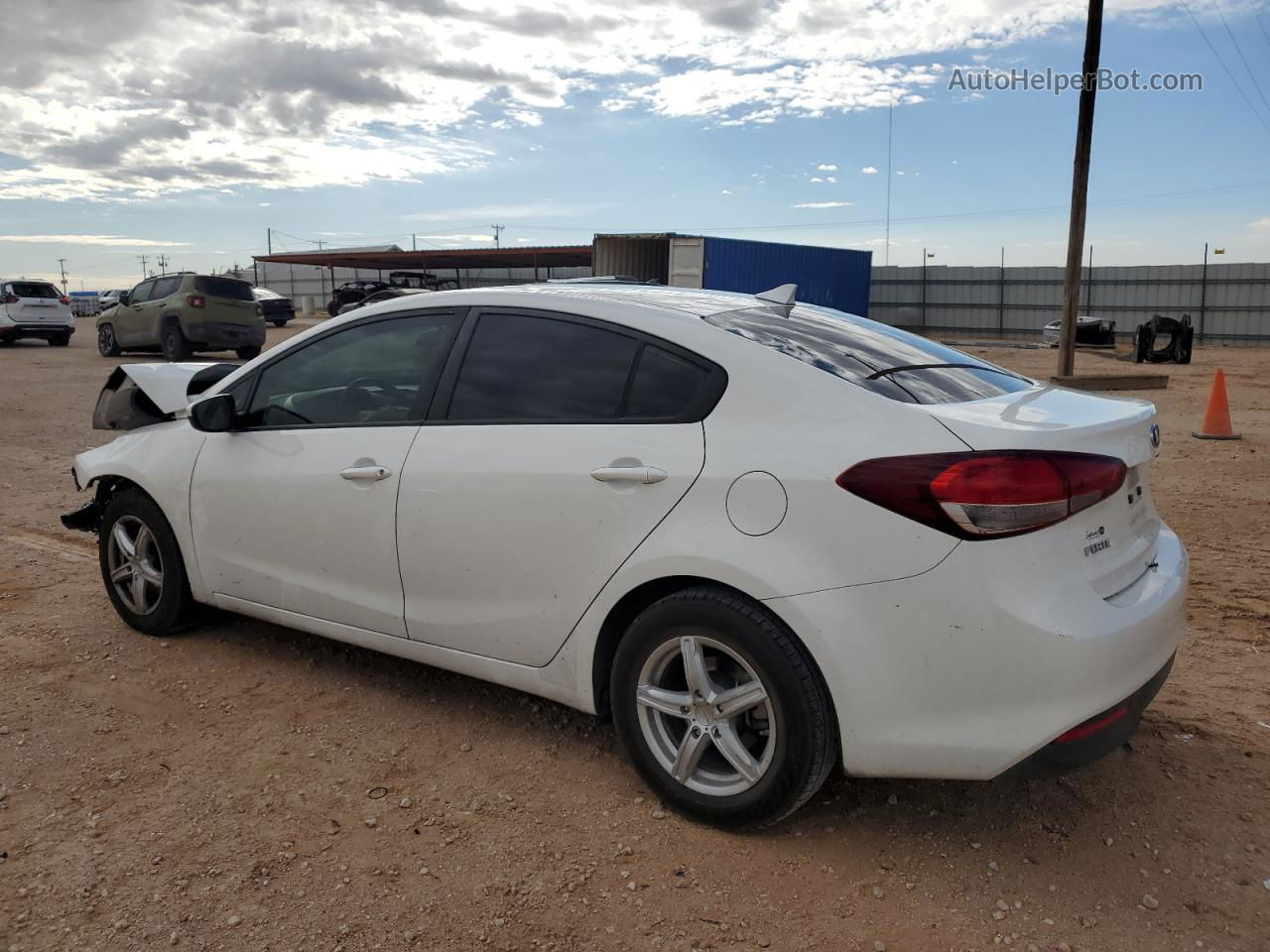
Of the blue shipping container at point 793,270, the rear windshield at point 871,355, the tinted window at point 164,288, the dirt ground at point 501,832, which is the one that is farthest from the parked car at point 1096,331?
the rear windshield at point 871,355

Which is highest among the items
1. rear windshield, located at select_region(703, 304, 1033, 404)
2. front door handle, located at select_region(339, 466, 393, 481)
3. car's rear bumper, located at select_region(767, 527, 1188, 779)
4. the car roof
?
the car roof

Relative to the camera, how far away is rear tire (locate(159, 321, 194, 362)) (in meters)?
19.2

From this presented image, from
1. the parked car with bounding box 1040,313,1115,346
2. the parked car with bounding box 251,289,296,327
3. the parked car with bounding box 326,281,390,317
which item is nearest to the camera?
the parked car with bounding box 1040,313,1115,346

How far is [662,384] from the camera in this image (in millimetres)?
2920

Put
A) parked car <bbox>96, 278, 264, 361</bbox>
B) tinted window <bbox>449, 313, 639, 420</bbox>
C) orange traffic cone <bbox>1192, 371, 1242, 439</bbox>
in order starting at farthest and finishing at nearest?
parked car <bbox>96, 278, 264, 361</bbox> → orange traffic cone <bbox>1192, 371, 1242, 439</bbox> → tinted window <bbox>449, 313, 639, 420</bbox>

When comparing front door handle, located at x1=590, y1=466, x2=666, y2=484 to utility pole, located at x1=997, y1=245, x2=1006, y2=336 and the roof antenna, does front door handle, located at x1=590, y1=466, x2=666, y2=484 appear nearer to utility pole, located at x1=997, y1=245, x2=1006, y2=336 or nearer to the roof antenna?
the roof antenna

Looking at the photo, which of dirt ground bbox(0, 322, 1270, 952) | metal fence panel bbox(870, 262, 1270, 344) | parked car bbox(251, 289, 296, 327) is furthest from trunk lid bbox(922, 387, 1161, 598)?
metal fence panel bbox(870, 262, 1270, 344)

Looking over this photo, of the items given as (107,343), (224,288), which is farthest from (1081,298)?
(107,343)

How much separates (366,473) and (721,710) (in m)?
1.49

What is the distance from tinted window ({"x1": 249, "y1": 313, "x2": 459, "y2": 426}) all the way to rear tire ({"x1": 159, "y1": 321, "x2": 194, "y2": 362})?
17017 mm

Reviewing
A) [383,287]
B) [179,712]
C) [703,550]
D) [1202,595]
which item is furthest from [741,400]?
[383,287]

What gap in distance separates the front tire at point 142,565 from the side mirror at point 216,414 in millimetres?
604

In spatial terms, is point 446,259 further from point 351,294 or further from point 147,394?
point 147,394

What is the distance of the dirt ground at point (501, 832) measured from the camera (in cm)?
246
